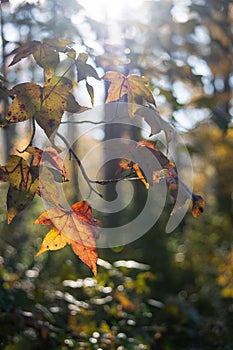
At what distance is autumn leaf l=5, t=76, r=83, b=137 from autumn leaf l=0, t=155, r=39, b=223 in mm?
90

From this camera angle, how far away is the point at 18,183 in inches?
39.2

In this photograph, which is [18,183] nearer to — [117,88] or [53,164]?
[53,164]

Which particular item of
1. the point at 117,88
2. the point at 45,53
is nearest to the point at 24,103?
the point at 45,53

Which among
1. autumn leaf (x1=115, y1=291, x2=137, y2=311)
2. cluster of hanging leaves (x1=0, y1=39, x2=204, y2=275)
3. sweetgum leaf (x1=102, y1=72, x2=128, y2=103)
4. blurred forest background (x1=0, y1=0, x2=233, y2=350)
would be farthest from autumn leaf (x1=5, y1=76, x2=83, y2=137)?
autumn leaf (x1=115, y1=291, x2=137, y2=311)

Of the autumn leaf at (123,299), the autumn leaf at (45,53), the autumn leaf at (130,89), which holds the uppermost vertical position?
the autumn leaf at (45,53)

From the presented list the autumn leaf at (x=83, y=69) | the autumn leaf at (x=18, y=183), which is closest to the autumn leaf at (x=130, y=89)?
the autumn leaf at (x=83, y=69)

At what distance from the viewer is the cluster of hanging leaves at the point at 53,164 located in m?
1.00

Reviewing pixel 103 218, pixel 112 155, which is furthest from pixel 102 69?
pixel 103 218

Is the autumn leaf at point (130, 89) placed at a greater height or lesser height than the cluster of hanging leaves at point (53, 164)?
greater

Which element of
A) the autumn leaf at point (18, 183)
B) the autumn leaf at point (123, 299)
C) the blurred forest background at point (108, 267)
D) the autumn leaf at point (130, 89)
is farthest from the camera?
the autumn leaf at point (123, 299)

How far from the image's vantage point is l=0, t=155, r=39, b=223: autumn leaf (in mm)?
973

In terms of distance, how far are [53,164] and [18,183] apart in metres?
0.08

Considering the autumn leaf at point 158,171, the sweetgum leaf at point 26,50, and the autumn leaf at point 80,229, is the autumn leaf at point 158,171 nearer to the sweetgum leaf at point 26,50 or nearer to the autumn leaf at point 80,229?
the autumn leaf at point 80,229

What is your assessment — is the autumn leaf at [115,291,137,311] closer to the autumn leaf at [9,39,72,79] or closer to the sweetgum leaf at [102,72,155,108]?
the sweetgum leaf at [102,72,155,108]
